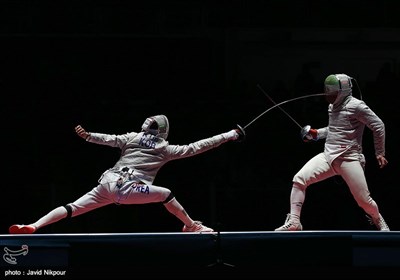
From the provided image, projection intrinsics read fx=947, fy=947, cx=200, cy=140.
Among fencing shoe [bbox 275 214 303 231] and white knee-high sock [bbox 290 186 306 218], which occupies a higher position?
white knee-high sock [bbox 290 186 306 218]

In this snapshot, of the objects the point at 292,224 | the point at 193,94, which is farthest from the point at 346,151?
the point at 193,94

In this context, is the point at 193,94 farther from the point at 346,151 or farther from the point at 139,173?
the point at 346,151

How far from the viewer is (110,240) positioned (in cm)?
516

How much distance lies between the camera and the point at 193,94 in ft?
25.1

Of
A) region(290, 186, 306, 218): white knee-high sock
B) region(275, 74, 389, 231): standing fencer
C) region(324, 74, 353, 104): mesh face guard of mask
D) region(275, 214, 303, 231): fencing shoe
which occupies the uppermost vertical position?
region(324, 74, 353, 104): mesh face guard of mask

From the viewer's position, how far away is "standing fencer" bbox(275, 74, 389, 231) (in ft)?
18.1

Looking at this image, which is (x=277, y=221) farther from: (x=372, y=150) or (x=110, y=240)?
(x=110, y=240)

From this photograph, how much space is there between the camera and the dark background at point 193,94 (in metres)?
7.13

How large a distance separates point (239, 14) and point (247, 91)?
2.19 ft

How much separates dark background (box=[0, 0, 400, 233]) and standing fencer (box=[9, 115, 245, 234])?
140cm

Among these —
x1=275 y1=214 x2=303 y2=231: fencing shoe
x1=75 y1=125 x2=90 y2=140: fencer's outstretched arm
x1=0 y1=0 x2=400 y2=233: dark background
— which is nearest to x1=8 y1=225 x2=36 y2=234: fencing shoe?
x1=75 y1=125 x2=90 y2=140: fencer's outstretched arm

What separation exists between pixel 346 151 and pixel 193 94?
232cm

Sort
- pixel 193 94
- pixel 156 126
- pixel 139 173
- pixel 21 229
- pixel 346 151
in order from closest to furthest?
pixel 21 229 < pixel 346 151 < pixel 139 173 < pixel 156 126 < pixel 193 94

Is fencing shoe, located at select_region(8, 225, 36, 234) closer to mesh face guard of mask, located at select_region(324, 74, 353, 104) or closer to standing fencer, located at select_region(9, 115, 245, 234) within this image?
standing fencer, located at select_region(9, 115, 245, 234)
